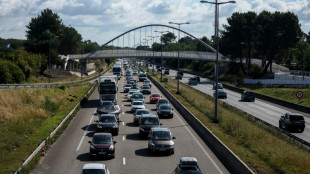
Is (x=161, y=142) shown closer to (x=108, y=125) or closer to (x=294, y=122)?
(x=108, y=125)

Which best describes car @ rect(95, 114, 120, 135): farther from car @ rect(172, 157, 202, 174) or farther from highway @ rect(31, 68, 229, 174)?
car @ rect(172, 157, 202, 174)

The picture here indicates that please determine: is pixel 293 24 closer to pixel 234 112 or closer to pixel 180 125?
pixel 234 112

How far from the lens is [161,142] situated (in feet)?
83.0

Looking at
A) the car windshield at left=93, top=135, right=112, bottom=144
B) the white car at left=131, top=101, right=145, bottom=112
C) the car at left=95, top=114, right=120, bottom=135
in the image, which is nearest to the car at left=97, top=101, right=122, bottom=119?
the car at left=95, top=114, right=120, bottom=135

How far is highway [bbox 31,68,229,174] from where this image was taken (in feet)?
71.3

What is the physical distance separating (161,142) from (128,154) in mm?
2150

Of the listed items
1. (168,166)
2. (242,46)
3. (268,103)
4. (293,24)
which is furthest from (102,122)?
(242,46)

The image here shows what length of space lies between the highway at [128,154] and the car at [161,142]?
43cm

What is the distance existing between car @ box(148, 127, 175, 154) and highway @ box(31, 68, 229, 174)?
43 cm

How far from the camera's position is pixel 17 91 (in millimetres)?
50906

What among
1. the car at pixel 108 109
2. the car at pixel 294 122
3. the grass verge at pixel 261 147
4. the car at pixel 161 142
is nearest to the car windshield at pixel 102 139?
the car at pixel 161 142

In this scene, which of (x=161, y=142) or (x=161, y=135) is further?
(x=161, y=135)

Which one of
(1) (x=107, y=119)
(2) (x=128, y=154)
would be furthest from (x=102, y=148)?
(1) (x=107, y=119)

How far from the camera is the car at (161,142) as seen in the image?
82.0 ft
